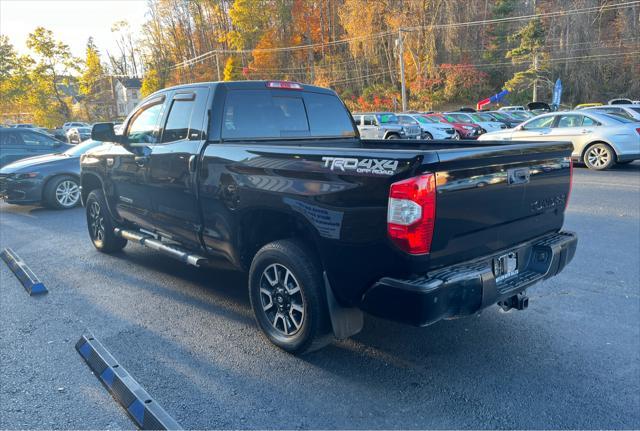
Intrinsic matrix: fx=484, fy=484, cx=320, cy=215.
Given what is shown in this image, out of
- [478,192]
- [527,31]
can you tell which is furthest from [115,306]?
[527,31]

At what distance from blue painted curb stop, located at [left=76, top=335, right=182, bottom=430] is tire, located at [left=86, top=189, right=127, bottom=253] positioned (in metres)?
2.56

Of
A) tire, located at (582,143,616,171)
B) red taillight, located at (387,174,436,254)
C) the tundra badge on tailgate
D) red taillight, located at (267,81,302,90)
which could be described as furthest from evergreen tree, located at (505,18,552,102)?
red taillight, located at (387,174,436,254)

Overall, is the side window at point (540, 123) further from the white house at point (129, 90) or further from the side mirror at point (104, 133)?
the white house at point (129, 90)

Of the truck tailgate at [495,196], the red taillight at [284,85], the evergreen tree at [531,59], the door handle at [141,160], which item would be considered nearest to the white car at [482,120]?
the red taillight at [284,85]

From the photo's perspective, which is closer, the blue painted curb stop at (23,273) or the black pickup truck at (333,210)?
the black pickup truck at (333,210)

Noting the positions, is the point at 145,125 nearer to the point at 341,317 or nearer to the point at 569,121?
the point at 341,317

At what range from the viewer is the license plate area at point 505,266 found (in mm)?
3141

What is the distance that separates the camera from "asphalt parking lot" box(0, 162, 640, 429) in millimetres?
2863

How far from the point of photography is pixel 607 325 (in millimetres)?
3930

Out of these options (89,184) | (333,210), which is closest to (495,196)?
(333,210)

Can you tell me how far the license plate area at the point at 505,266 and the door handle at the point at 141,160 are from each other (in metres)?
3.45

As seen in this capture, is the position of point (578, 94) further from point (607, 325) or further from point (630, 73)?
point (607, 325)

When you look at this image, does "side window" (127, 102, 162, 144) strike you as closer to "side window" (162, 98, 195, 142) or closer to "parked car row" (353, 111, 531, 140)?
"side window" (162, 98, 195, 142)

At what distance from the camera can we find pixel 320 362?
3520 millimetres
